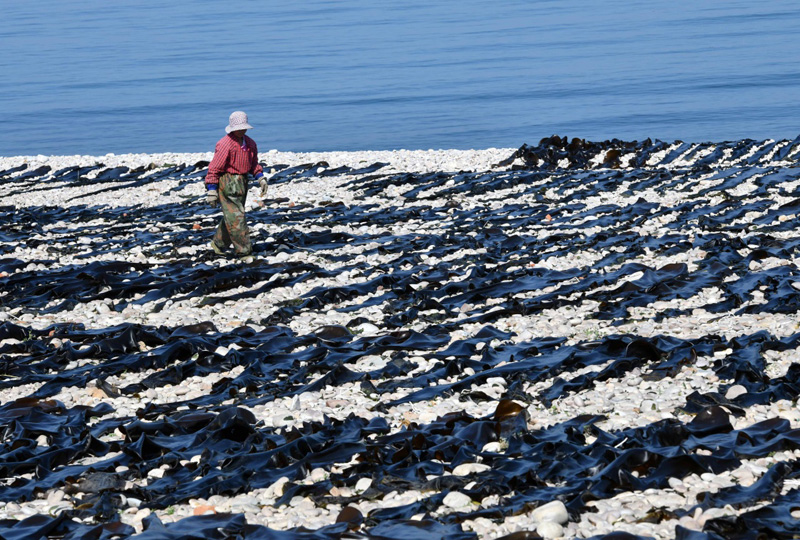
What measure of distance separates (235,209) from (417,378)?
5236 millimetres

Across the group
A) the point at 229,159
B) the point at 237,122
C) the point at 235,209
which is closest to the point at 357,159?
the point at 235,209

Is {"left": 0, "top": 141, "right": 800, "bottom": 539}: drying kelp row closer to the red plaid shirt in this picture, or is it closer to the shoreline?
the red plaid shirt

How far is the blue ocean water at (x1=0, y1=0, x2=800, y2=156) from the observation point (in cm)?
3559

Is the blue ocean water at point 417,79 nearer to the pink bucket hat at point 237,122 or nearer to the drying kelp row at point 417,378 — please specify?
the drying kelp row at point 417,378

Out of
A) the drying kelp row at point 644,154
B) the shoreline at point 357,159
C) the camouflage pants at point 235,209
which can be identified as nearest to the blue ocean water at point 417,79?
the shoreline at point 357,159

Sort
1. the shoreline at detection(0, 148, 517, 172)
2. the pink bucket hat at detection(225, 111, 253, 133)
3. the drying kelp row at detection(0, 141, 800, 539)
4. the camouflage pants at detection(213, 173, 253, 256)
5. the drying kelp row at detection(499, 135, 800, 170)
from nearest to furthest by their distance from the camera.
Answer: the drying kelp row at detection(0, 141, 800, 539), the pink bucket hat at detection(225, 111, 253, 133), the camouflage pants at detection(213, 173, 253, 256), the drying kelp row at detection(499, 135, 800, 170), the shoreline at detection(0, 148, 517, 172)

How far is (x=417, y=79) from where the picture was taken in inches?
1938

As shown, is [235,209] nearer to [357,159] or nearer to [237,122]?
[237,122]

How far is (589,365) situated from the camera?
23.0 feet

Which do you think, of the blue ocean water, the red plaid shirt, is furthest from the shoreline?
the red plaid shirt

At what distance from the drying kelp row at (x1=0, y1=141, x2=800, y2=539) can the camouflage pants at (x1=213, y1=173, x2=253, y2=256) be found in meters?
0.46

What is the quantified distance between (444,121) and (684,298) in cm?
2871

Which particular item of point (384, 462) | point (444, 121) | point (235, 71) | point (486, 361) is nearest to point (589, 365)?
point (486, 361)

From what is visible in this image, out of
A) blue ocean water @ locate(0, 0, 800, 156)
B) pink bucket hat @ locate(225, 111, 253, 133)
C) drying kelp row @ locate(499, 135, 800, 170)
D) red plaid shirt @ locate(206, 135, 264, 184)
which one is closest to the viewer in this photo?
pink bucket hat @ locate(225, 111, 253, 133)
